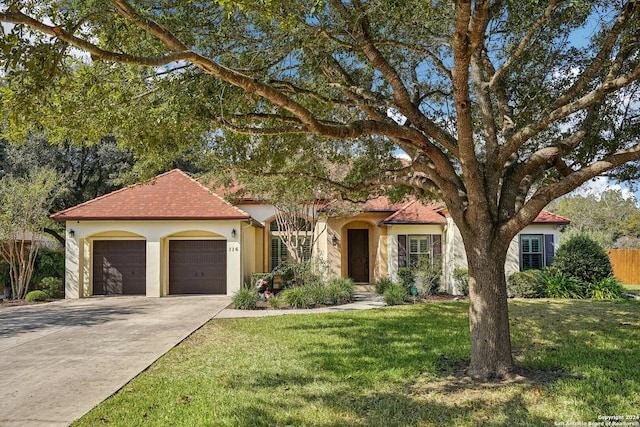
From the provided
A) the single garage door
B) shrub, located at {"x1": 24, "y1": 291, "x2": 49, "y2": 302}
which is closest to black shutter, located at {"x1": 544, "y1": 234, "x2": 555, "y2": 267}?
the single garage door

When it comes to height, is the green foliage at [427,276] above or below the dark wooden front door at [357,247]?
below

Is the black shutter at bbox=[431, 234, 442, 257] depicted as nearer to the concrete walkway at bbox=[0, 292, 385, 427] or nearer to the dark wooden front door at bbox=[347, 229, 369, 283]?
the concrete walkway at bbox=[0, 292, 385, 427]

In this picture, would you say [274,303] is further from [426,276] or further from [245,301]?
[426,276]

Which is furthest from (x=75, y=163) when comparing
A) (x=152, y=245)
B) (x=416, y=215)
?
(x=416, y=215)

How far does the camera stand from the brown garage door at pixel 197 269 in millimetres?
19875

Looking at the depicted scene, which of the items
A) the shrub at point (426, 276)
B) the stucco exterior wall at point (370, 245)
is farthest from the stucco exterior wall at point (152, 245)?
the shrub at point (426, 276)

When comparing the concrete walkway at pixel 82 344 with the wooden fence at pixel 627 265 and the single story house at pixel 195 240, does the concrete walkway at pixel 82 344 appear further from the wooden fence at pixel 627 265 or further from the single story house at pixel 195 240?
the wooden fence at pixel 627 265

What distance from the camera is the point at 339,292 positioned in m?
16.4

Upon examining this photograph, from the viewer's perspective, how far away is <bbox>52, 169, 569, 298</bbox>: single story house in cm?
1889

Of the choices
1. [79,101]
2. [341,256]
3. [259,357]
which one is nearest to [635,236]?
[341,256]

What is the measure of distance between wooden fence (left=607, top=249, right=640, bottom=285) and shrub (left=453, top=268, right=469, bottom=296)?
49.3 ft

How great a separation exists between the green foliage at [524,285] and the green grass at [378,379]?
17.6ft

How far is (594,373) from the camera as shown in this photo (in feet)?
22.0

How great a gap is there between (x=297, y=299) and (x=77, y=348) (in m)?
7.38
